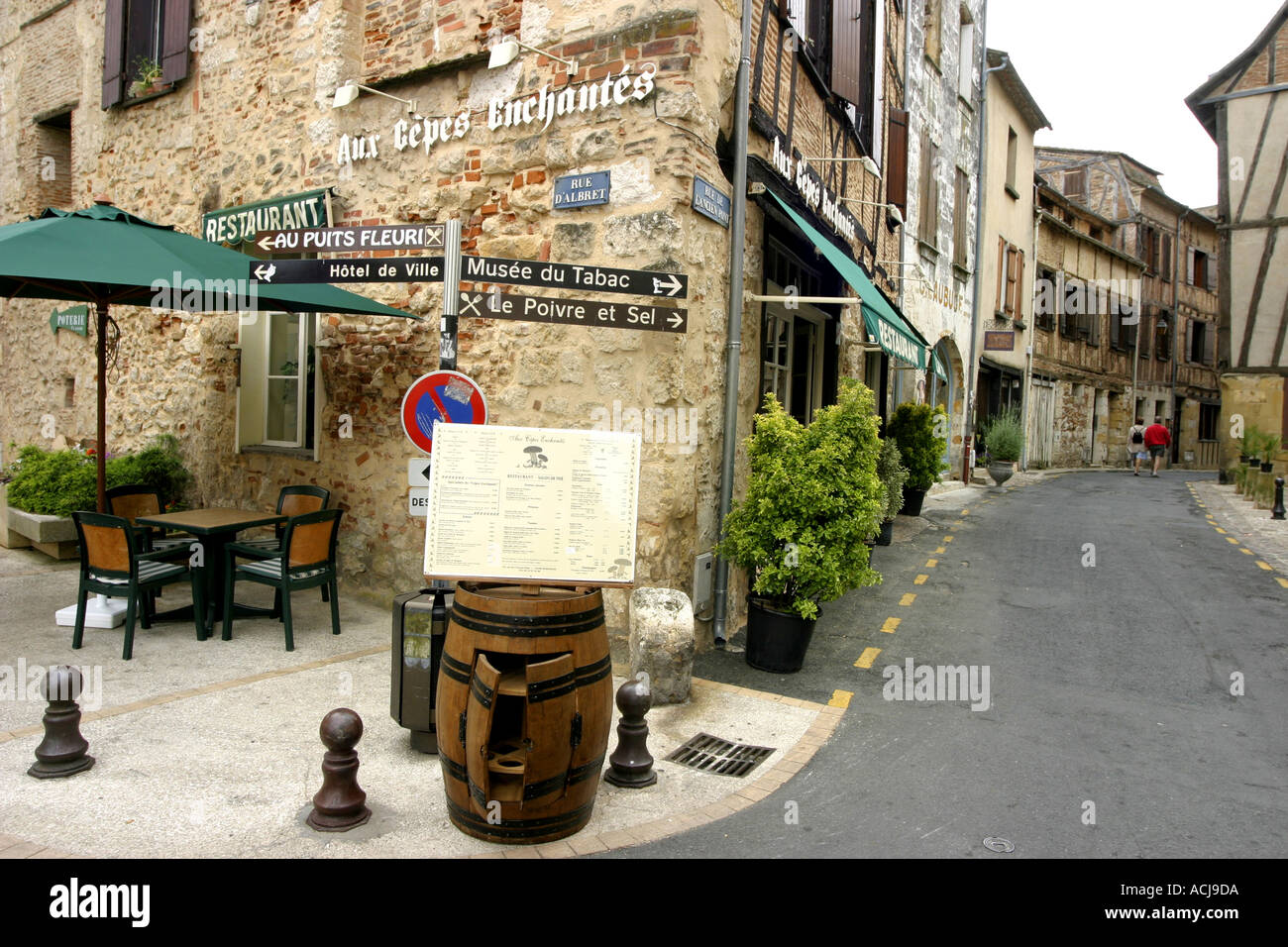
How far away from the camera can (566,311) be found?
4273mm

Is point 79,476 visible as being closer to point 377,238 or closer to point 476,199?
point 476,199

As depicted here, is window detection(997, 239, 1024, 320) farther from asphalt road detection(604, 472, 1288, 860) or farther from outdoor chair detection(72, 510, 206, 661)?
outdoor chair detection(72, 510, 206, 661)

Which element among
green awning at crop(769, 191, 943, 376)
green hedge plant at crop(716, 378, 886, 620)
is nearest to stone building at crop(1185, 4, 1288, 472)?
green awning at crop(769, 191, 943, 376)

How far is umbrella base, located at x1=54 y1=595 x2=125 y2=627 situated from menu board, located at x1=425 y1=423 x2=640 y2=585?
11.9 ft

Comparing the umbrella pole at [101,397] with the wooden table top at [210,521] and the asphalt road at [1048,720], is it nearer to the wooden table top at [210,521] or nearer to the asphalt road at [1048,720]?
the wooden table top at [210,521]

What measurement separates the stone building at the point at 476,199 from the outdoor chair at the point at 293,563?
74 centimetres

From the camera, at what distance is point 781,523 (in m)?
5.07

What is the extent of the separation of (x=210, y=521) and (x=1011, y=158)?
19.2 m

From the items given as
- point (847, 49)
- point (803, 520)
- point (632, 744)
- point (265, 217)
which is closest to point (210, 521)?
point (265, 217)

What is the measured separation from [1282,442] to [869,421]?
49.1 ft

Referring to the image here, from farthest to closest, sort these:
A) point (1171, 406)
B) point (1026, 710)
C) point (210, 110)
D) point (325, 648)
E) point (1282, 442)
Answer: point (1171, 406) → point (1282, 442) → point (210, 110) → point (325, 648) → point (1026, 710)

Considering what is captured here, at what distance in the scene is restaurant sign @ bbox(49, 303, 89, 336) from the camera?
9648 millimetres

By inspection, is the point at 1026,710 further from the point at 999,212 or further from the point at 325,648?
the point at 999,212
